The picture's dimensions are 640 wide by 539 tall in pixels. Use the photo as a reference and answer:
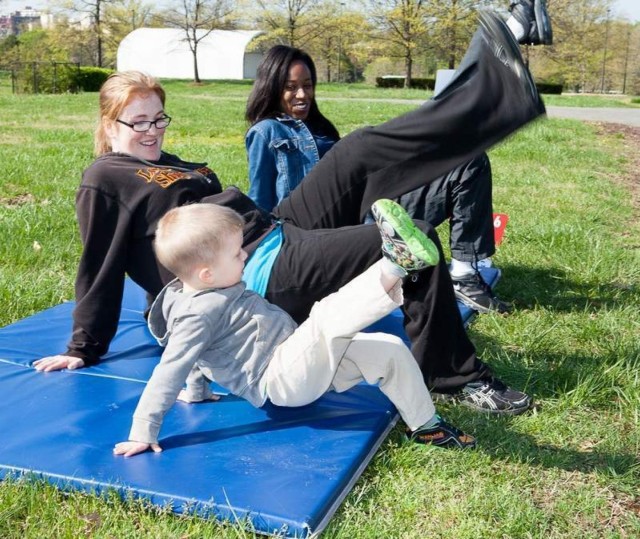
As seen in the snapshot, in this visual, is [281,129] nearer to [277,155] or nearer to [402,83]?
[277,155]

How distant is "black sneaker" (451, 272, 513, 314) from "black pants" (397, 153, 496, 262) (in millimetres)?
138

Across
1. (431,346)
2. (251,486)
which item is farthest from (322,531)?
(431,346)

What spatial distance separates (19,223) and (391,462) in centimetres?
398

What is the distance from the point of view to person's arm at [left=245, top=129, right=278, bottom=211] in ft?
14.0

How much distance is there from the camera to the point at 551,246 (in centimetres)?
583

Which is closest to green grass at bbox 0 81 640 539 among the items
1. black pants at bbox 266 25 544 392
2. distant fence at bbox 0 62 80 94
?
black pants at bbox 266 25 544 392

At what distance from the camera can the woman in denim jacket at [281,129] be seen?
4.27 metres

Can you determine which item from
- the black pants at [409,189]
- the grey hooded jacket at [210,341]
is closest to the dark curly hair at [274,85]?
the black pants at [409,189]

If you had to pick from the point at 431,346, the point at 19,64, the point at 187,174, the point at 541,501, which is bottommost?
the point at 541,501

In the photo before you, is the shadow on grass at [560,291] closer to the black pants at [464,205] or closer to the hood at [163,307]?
the black pants at [464,205]

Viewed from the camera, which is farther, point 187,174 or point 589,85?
point 589,85

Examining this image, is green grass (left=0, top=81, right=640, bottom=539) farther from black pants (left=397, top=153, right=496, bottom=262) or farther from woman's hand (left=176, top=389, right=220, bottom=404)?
woman's hand (left=176, top=389, right=220, bottom=404)

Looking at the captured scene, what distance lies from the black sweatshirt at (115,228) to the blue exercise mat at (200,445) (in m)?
0.19

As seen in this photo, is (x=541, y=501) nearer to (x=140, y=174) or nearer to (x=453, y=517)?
(x=453, y=517)
